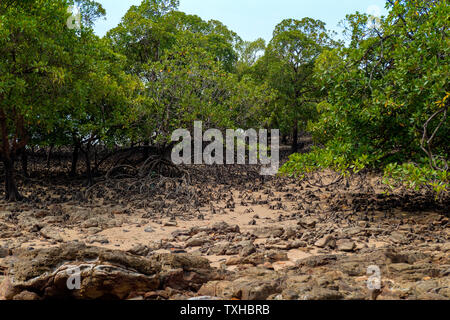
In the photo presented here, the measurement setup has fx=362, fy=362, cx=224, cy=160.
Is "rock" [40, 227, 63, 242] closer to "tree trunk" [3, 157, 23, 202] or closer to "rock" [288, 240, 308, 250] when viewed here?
"tree trunk" [3, 157, 23, 202]

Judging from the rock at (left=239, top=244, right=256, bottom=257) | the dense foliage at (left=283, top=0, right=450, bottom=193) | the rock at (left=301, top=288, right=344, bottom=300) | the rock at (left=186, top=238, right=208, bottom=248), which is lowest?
the rock at (left=186, top=238, right=208, bottom=248)

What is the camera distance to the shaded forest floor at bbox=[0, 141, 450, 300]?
12.6ft

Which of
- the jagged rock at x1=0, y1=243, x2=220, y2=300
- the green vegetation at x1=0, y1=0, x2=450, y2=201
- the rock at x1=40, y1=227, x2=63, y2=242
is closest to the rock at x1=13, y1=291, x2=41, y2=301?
the jagged rock at x1=0, y1=243, x2=220, y2=300

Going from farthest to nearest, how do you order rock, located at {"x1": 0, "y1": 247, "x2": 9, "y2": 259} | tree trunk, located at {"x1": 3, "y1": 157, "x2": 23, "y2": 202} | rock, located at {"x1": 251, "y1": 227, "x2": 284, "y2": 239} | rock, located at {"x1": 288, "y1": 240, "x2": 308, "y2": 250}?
tree trunk, located at {"x1": 3, "y1": 157, "x2": 23, "y2": 202}
rock, located at {"x1": 251, "y1": 227, "x2": 284, "y2": 239}
rock, located at {"x1": 288, "y1": 240, "x2": 308, "y2": 250}
rock, located at {"x1": 0, "y1": 247, "x2": 9, "y2": 259}

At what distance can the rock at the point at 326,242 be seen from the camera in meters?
6.28

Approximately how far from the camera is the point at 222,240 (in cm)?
686

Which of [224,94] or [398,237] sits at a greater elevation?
[224,94]

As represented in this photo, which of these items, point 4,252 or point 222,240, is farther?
point 222,240

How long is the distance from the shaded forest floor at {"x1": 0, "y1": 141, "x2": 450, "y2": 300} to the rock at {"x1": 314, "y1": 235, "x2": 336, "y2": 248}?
19 mm

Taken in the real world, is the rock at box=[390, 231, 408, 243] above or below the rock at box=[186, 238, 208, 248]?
above

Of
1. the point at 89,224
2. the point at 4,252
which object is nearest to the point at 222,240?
the point at 89,224

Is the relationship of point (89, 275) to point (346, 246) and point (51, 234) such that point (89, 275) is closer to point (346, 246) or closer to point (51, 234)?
point (51, 234)

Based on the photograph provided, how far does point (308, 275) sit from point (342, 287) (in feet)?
1.39

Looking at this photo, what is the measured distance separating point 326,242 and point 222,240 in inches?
74.7
